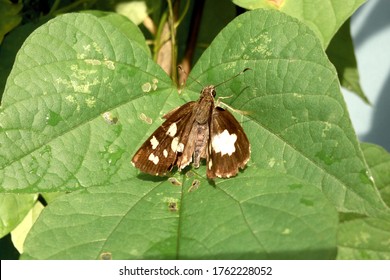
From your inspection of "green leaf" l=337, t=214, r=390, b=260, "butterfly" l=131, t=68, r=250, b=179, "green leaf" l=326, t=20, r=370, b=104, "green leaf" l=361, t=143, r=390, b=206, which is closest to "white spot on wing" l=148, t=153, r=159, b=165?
"butterfly" l=131, t=68, r=250, b=179

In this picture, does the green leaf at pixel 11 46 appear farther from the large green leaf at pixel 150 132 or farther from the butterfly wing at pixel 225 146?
the butterfly wing at pixel 225 146

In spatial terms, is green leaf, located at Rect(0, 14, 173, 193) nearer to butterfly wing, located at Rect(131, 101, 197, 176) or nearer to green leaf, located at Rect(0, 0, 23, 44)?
butterfly wing, located at Rect(131, 101, 197, 176)

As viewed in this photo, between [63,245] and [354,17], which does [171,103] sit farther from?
[354,17]

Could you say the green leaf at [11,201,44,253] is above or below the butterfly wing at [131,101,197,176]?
below

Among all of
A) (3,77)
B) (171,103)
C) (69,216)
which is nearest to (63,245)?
(69,216)

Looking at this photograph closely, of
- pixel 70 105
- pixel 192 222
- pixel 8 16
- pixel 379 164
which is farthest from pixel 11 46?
pixel 379 164

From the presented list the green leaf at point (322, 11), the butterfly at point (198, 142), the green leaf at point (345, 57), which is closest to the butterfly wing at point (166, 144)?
the butterfly at point (198, 142)
